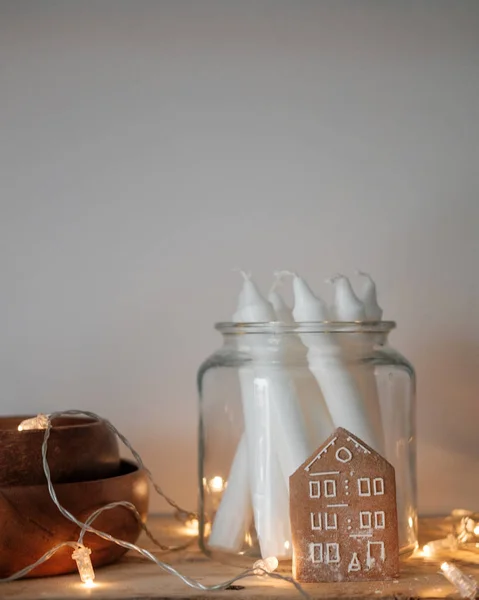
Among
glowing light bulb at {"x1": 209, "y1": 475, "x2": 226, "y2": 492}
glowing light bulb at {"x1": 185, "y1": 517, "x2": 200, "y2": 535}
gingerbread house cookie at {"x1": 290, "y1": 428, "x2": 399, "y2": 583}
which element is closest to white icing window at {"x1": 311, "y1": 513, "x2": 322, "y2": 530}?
gingerbread house cookie at {"x1": 290, "y1": 428, "x2": 399, "y2": 583}

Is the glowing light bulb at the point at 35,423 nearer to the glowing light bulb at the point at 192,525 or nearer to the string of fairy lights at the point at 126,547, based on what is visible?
the string of fairy lights at the point at 126,547

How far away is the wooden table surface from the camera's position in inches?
21.2

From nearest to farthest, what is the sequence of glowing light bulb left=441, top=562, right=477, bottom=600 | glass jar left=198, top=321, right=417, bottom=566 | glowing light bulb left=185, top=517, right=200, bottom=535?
glowing light bulb left=441, top=562, right=477, bottom=600 < glass jar left=198, top=321, right=417, bottom=566 < glowing light bulb left=185, top=517, right=200, bottom=535

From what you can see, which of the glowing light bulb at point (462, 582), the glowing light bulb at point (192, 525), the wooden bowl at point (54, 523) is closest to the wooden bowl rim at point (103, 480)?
the wooden bowl at point (54, 523)

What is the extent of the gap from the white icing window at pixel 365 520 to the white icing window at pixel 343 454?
1.6 inches

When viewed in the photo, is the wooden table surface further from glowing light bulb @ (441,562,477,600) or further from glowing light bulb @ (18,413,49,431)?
glowing light bulb @ (18,413,49,431)

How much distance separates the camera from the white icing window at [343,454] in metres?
0.58

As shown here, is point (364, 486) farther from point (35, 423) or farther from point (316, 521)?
point (35, 423)

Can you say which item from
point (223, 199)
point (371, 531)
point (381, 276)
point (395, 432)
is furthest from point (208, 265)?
point (371, 531)

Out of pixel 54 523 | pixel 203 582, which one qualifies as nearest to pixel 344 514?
pixel 203 582

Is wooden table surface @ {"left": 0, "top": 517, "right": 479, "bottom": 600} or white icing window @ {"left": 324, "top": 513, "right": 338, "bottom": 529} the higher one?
white icing window @ {"left": 324, "top": 513, "right": 338, "bottom": 529}

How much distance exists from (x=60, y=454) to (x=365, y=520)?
9.7 inches

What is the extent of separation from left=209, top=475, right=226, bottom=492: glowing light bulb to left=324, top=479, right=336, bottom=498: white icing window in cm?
14

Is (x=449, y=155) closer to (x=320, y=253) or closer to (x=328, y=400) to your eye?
(x=320, y=253)
